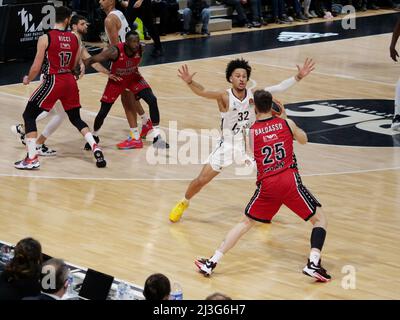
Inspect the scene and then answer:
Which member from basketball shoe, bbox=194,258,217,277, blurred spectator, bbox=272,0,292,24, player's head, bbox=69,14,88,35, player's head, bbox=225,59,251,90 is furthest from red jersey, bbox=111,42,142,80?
blurred spectator, bbox=272,0,292,24

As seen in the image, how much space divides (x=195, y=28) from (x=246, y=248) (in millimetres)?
14265

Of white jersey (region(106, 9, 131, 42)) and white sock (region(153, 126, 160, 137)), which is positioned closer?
white sock (region(153, 126, 160, 137))

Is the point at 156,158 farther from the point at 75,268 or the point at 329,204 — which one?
the point at 75,268

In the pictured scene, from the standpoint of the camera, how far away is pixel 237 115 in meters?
10.2

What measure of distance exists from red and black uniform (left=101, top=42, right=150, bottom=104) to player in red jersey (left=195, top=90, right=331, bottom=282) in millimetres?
4555

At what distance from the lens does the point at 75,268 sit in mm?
8609

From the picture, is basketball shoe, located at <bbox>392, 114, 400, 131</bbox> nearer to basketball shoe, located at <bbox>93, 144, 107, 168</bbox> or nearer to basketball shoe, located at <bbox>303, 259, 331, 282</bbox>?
basketball shoe, located at <bbox>93, 144, 107, 168</bbox>

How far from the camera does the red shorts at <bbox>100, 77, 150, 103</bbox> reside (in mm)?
13219

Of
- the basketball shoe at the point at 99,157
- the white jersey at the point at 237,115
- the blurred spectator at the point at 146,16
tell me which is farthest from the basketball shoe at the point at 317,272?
the blurred spectator at the point at 146,16

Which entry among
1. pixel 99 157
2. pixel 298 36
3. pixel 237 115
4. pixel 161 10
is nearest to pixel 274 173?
pixel 237 115

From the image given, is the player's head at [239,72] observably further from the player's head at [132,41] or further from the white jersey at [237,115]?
the player's head at [132,41]

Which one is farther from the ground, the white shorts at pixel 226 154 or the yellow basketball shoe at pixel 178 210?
the white shorts at pixel 226 154

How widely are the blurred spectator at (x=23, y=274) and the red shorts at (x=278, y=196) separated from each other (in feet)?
8.98

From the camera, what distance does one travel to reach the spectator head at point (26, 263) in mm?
6504
